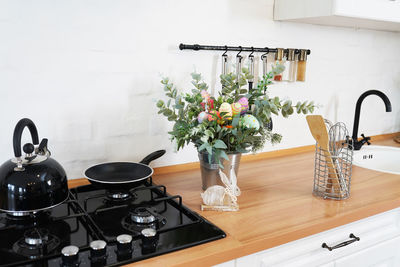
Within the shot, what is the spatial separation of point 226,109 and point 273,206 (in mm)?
354

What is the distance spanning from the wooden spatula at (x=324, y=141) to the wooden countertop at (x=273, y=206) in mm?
73

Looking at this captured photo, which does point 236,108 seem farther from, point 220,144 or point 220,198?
point 220,198

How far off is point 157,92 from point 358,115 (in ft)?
3.74

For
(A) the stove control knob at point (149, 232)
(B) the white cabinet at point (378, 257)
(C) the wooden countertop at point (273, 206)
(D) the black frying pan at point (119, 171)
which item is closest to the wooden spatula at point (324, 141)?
(C) the wooden countertop at point (273, 206)

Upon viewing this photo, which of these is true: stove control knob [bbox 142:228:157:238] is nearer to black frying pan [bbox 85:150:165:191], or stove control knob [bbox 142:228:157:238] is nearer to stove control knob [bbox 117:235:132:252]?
stove control knob [bbox 117:235:132:252]

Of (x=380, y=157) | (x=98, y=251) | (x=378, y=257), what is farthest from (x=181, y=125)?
(x=380, y=157)

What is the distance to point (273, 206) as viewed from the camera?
1.27 meters

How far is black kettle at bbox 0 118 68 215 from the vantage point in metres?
0.99

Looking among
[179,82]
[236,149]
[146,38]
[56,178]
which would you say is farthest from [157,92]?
[56,178]

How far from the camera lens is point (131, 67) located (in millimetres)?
1437

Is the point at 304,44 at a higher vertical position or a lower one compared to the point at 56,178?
higher

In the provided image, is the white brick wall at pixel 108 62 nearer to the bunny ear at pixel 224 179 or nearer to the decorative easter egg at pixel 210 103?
the decorative easter egg at pixel 210 103

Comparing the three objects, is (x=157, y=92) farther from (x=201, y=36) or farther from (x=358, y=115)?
(x=358, y=115)

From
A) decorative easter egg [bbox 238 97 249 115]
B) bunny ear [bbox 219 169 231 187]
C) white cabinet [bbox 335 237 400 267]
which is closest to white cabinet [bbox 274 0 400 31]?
decorative easter egg [bbox 238 97 249 115]
